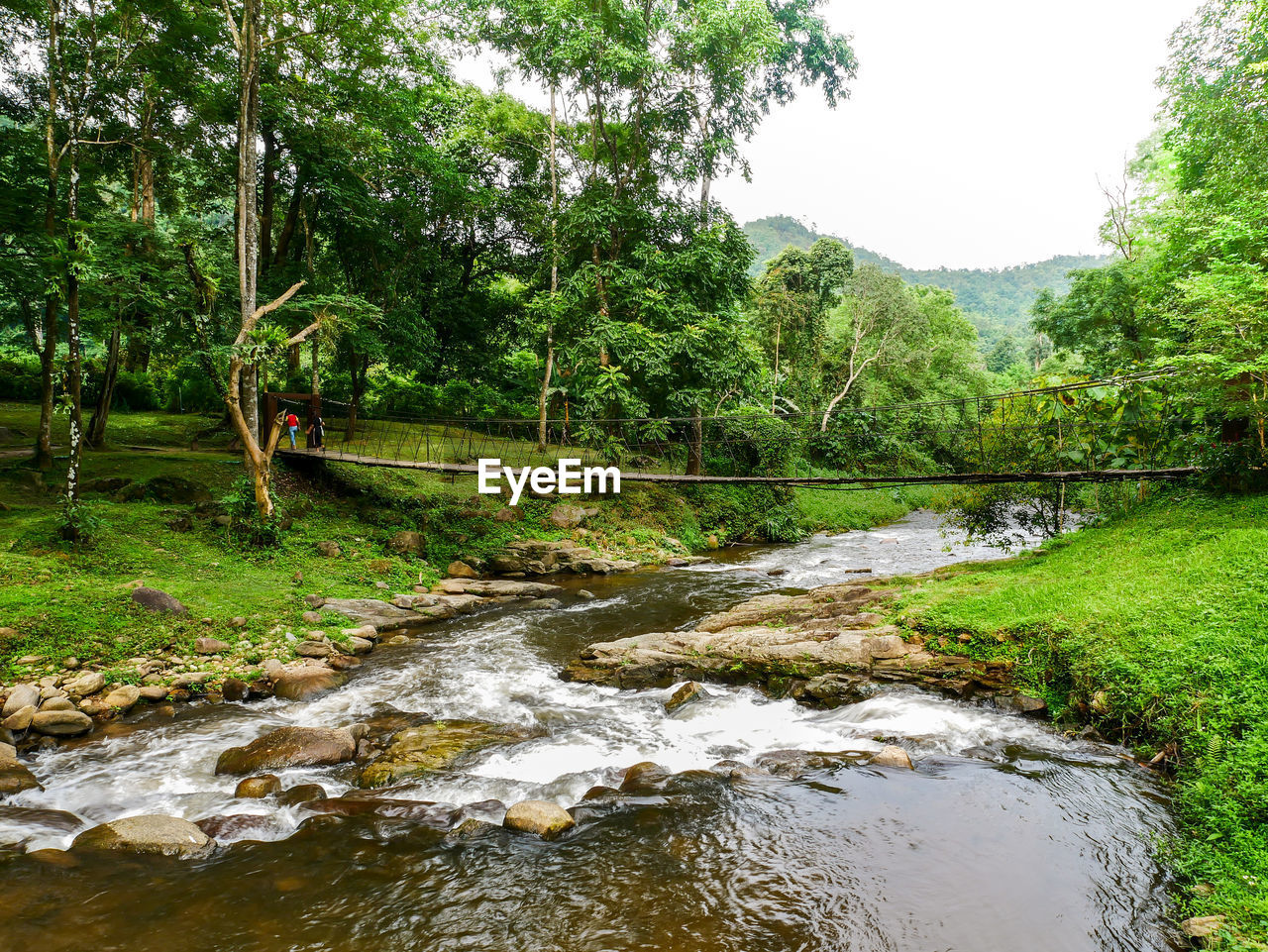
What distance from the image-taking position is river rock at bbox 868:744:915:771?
4305mm

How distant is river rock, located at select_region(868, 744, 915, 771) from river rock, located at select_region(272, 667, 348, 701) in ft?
15.9

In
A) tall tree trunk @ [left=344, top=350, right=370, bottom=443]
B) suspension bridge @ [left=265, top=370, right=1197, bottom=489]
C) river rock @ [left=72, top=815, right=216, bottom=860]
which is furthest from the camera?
tall tree trunk @ [left=344, top=350, right=370, bottom=443]

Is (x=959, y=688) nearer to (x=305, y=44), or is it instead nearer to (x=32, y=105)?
(x=305, y=44)

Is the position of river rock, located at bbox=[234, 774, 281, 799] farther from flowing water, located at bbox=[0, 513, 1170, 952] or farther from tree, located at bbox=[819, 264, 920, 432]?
tree, located at bbox=[819, 264, 920, 432]

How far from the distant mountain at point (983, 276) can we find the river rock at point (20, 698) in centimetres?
7385

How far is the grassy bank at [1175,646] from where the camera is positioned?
120 inches

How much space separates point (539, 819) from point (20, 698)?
4395mm

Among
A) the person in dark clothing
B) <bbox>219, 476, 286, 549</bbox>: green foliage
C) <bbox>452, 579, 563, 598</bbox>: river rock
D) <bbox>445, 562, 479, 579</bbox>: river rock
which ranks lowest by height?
<bbox>452, 579, 563, 598</bbox>: river rock

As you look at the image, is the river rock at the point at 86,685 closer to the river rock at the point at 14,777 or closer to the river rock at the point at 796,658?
the river rock at the point at 14,777

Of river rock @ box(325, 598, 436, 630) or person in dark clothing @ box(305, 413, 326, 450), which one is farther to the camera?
person in dark clothing @ box(305, 413, 326, 450)

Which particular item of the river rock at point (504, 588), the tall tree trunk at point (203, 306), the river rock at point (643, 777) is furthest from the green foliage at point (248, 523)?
the river rock at point (643, 777)

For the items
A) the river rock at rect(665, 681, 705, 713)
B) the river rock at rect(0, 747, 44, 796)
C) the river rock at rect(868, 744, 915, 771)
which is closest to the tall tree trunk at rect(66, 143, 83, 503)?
the river rock at rect(0, 747, 44, 796)

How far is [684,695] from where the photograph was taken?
548 centimetres

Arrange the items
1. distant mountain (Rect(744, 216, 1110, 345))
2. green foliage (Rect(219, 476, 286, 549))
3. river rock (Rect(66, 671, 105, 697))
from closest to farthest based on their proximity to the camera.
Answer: river rock (Rect(66, 671, 105, 697)) → green foliage (Rect(219, 476, 286, 549)) → distant mountain (Rect(744, 216, 1110, 345))
